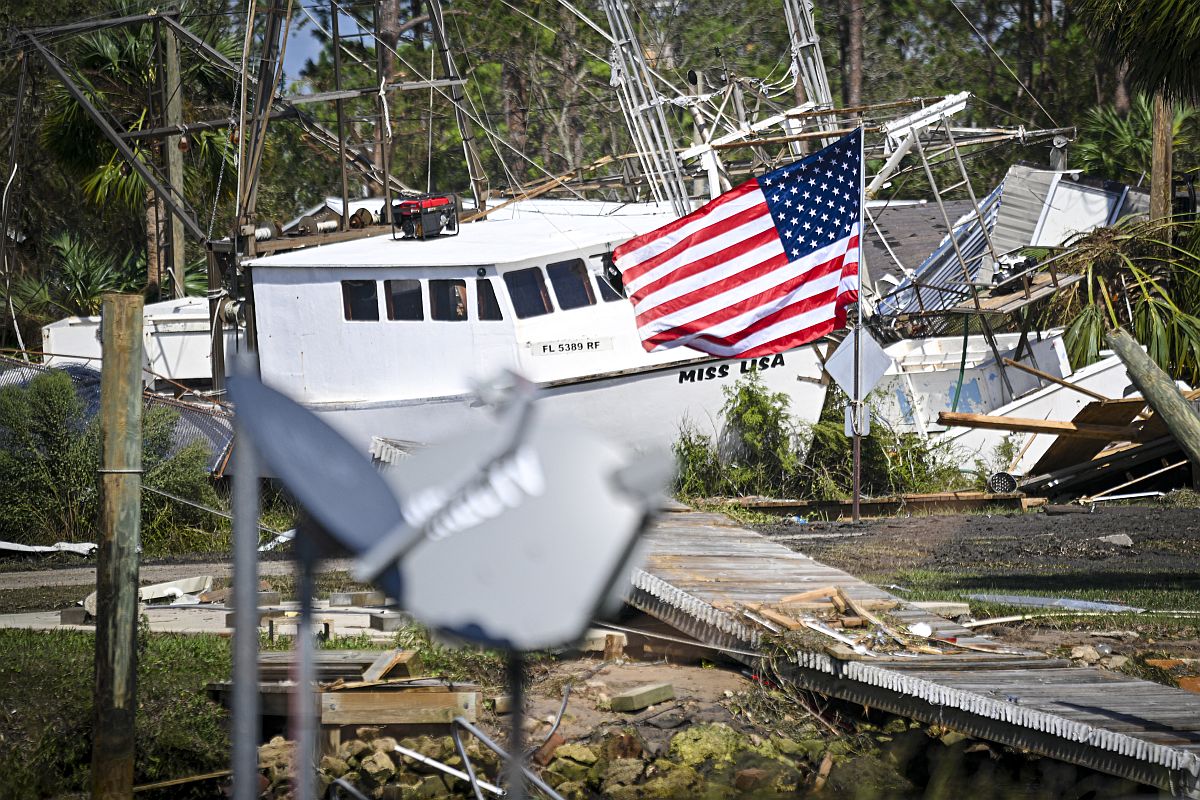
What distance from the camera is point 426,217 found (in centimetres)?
1833

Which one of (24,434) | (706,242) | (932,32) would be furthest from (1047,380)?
(932,32)

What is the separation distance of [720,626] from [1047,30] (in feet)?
122

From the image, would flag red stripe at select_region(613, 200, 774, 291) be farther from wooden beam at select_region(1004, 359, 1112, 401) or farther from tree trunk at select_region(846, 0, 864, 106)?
tree trunk at select_region(846, 0, 864, 106)

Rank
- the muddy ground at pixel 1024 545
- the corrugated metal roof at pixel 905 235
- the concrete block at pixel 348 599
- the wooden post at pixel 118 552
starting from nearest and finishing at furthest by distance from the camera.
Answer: the wooden post at pixel 118 552, the concrete block at pixel 348 599, the muddy ground at pixel 1024 545, the corrugated metal roof at pixel 905 235

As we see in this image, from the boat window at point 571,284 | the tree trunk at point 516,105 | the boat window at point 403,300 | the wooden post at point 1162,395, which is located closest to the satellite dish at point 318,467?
the wooden post at point 1162,395

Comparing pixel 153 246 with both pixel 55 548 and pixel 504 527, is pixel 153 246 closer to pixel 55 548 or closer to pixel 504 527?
pixel 55 548

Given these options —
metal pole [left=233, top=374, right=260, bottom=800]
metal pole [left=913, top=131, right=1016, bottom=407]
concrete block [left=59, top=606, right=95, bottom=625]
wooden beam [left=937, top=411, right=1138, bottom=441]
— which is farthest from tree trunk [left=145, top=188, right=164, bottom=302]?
metal pole [left=233, top=374, right=260, bottom=800]

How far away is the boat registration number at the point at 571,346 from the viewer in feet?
56.9

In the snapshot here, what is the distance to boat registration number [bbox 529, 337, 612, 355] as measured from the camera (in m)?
17.3

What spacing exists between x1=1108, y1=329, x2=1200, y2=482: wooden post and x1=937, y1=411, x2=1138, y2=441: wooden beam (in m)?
10.3

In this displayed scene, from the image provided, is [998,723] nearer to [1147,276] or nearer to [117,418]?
[117,418]

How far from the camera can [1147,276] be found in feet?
73.4

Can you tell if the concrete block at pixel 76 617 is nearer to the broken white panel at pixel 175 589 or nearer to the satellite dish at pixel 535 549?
the broken white panel at pixel 175 589

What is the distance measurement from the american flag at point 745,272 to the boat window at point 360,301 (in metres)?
4.08
